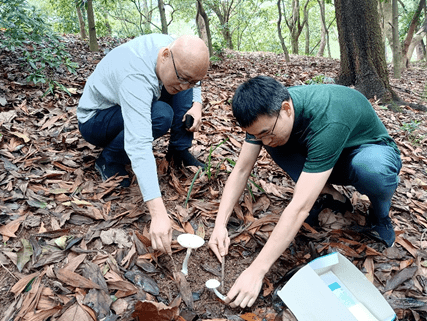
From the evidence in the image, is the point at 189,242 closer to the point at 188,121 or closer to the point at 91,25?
the point at 188,121

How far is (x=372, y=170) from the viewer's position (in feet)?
5.64

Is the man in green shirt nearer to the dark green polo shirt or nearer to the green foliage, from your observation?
the dark green polo shirt

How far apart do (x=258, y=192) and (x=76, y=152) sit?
1607 mm

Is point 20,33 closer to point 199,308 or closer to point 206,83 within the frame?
point 206,83

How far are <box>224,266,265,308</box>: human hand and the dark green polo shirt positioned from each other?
590mm

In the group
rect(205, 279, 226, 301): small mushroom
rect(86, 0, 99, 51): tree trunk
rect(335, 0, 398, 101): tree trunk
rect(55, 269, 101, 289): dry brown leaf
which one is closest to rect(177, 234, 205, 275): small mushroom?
rect(205, 279, 226, 301): small mushroom

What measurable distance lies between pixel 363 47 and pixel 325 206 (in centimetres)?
289

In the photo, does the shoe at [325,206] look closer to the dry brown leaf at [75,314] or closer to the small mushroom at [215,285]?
the small mushroom at [215,285]

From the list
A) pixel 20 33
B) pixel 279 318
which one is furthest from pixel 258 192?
pixel 20 33

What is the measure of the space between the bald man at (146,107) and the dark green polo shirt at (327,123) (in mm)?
604

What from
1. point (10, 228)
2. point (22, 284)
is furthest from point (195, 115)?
point (22, 284)

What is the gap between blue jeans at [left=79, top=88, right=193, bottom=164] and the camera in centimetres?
220

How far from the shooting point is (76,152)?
2715 millimetres

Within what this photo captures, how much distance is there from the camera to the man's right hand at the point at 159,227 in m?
1.61
